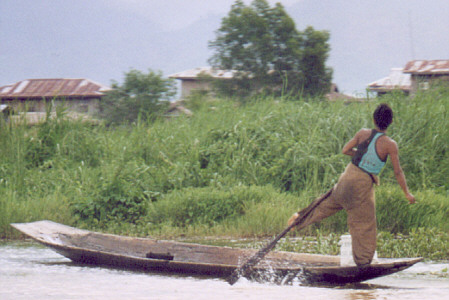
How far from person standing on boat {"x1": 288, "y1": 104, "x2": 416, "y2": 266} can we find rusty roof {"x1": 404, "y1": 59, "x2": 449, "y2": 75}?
19.6 metres

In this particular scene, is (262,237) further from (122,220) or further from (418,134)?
(418,134)

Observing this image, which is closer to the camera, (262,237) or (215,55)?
(262,237)

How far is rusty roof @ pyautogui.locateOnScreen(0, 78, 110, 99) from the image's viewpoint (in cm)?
3475

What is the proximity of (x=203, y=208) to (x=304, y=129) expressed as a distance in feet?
10.6

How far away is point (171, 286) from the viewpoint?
20.8ft

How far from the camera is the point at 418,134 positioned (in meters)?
11.7

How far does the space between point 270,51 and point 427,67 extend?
7.45m

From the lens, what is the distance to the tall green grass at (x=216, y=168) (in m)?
9.72

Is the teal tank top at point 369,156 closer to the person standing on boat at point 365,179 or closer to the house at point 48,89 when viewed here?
the person standing on boat at point 365,179

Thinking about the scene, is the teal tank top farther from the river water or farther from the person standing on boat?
the river water

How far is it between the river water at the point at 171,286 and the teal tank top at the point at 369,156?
1143 millimetres

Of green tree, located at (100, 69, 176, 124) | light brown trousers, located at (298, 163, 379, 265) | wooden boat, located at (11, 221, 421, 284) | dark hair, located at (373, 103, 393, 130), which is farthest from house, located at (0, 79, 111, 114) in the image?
dark hair, located at (373, 103, 393, 130)

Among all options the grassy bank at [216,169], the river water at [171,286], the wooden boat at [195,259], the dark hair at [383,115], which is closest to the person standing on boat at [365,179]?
the dark hair at [383,115]

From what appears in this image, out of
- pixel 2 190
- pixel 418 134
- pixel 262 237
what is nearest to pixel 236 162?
pixel 262 237
